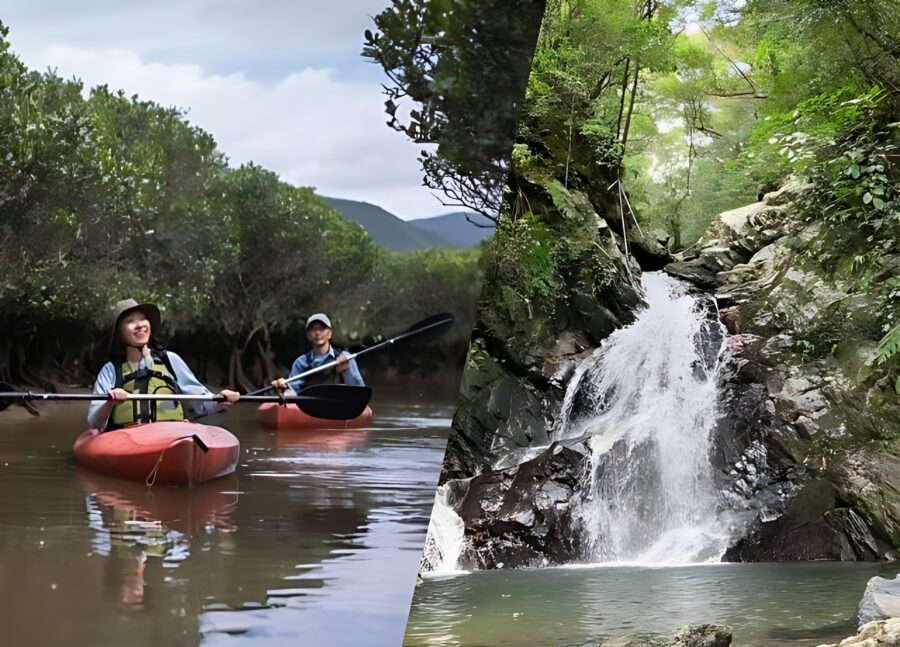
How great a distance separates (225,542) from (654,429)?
13.1 feet

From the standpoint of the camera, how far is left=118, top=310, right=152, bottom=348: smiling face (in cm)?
81

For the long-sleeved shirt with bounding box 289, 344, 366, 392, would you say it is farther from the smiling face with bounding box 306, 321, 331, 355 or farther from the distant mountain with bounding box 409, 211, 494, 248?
the distant mountain with bounding box 409, 211, 494, 248

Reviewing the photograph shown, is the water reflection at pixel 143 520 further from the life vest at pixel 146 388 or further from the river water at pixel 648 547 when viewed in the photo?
the river water at pixel 648 547

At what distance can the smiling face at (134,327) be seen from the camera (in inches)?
31.9

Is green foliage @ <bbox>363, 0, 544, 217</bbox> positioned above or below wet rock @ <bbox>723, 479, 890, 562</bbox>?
above

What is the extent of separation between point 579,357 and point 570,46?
1.48 metres

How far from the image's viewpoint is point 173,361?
0.83 m

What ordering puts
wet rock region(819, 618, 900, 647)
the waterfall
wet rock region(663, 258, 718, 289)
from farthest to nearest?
wet rock region(663, 258, 718, 289), the waterfall, wet rock region(819, 618, 900, 647)

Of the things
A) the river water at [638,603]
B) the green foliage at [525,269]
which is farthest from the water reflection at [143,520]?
the green foliage at [525,269]

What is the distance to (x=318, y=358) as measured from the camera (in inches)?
34.5

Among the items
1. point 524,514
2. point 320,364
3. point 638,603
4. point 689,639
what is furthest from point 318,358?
point 524,514

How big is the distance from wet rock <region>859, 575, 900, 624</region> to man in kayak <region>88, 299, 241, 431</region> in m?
3.47

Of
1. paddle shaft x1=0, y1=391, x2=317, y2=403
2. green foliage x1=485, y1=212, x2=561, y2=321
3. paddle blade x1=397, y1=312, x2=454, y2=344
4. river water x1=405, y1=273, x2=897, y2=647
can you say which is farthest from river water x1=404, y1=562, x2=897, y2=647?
paddle shaft x1=0, y1=391, x2=317, y2=403

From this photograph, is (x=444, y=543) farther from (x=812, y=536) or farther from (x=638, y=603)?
(x=812, y=536)
